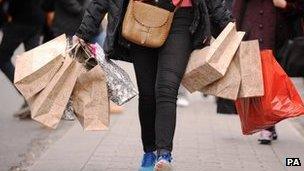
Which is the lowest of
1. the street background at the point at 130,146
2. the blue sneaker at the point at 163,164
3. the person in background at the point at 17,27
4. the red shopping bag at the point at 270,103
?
the street background at the point at 130,146

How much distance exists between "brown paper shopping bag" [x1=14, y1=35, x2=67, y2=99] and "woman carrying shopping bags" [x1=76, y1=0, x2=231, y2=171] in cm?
26

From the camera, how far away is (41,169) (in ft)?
20.4

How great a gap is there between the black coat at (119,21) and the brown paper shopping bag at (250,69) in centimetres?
26

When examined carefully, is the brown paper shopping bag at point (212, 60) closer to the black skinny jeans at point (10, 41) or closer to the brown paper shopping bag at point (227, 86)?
the brown paper shopping bag at point (227, 86)

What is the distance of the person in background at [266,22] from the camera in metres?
7.34

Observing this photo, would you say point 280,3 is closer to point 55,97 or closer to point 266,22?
point 266,22

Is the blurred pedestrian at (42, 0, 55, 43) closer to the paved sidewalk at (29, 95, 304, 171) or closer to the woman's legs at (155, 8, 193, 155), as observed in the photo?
the paved sidewalk at (29, 95, 304, 171)

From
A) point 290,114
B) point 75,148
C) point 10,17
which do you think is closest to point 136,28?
point 290,114

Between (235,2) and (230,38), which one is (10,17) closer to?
(235,2)

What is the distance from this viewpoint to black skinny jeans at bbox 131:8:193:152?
546cm

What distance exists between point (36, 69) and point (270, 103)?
1.66 meters

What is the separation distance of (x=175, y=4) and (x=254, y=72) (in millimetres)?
724

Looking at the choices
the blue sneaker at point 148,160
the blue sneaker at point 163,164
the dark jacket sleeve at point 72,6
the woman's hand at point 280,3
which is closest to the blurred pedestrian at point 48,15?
the dark jacket sleeve at point 72,6

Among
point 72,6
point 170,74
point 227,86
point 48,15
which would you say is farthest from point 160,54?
point 48,15
